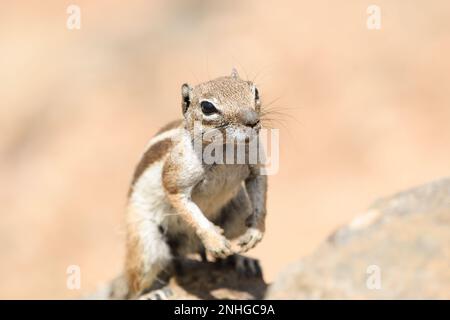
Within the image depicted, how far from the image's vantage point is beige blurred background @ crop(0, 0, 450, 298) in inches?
669

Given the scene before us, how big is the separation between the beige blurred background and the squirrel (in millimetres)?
7848

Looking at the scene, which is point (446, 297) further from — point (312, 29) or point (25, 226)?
point (312, 29)

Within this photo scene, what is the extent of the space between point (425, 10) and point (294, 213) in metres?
7.12

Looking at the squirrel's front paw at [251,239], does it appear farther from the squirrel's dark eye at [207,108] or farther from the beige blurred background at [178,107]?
the beige blurred background at [178,107]

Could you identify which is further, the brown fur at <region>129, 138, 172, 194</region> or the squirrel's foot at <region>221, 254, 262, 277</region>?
the squirrel's foot at <region>221, 254, 262, 277</region>

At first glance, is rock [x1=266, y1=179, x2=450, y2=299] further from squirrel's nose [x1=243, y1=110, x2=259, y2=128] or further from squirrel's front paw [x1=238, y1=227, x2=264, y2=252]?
squirrel's front paw [x1=238, y1=227, x2=264, y2=252]

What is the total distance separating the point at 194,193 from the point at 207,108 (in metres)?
0.98

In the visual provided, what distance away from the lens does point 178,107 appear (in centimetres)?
1955

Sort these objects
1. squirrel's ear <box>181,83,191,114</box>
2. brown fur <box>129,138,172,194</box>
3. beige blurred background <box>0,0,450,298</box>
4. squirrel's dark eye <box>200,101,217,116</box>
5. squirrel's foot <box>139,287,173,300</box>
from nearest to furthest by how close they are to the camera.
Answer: squirrel's dark eye <box>200,101,217,116</box>, squirrel's ear <box>181,83,191,114</box>, brown fur <box>129,138,172,194</box>, squirrel's foot <box>139,287,173,300</box>, beige blurred background <box>0,0,450,298</box>

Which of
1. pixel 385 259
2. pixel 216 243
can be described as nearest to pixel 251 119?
pixel 216 243

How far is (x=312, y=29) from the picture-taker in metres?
20.5

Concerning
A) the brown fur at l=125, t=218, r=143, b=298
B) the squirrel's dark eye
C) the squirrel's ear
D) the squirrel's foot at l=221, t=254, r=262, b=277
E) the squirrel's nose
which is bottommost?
the squirrel's foot at l=221, t=254, r=262, b=277

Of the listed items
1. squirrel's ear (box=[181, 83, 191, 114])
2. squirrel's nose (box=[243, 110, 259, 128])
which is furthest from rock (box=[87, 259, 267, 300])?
squirrel's nose (box=[243, 110, 259, 128])

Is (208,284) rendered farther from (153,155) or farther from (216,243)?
(153,155)
